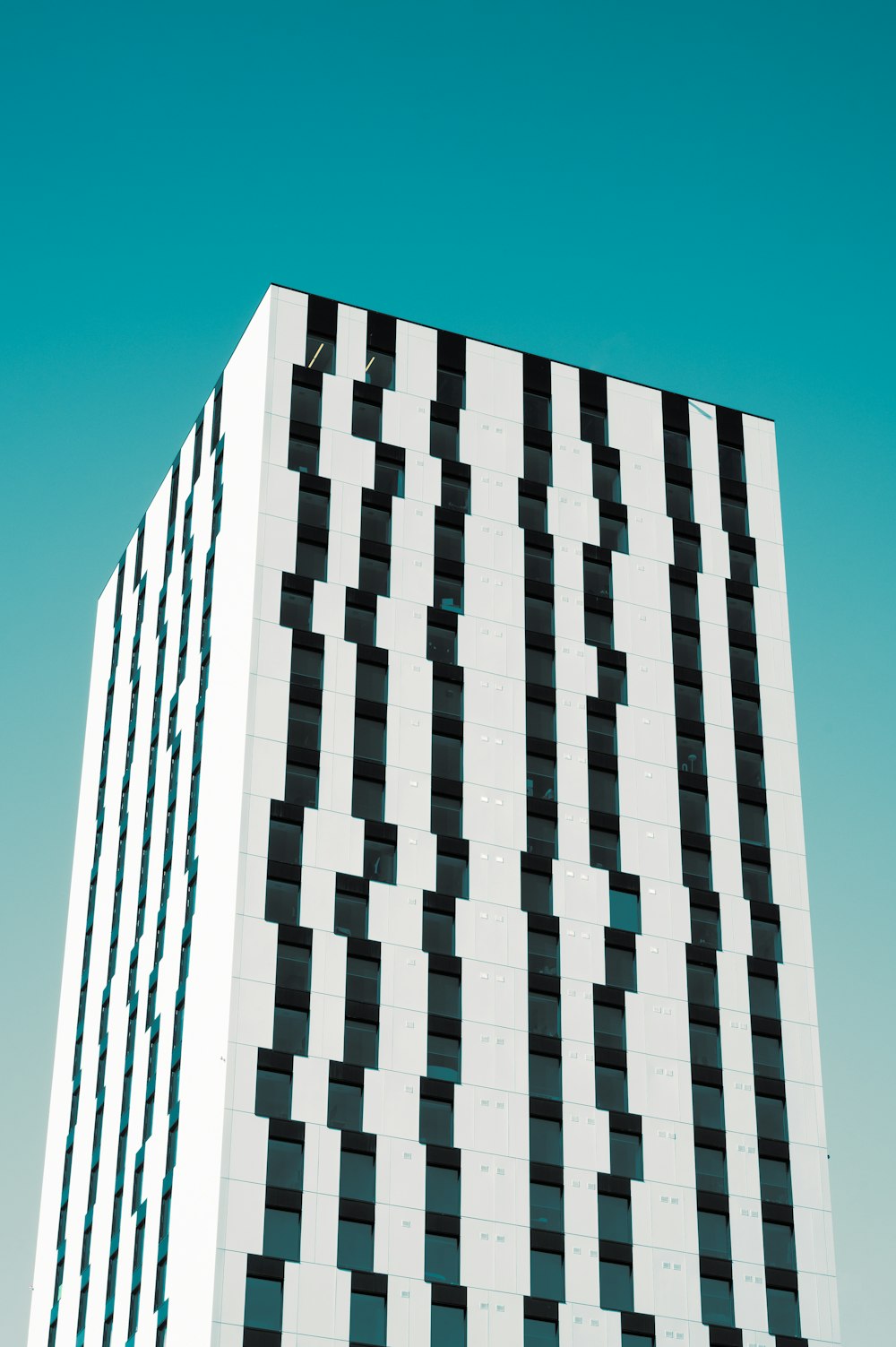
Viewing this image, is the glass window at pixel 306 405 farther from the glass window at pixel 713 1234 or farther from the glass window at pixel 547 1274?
the glass window at pixel 713 1234

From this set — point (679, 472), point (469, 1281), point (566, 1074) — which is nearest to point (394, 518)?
point (679, 472)

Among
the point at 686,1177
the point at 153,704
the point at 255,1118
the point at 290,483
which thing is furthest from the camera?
the point at 153,704

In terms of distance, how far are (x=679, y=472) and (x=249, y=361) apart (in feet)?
71.9

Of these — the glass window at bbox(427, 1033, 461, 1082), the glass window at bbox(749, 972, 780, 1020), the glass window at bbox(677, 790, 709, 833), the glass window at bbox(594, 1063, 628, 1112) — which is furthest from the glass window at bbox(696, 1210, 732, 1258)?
the glass window at bbox(677, 790, 709, 833)

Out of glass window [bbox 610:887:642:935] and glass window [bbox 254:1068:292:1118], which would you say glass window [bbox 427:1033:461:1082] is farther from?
glass window [bbox 610:887:642:935]

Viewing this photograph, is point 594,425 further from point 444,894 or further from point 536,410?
point 444,894

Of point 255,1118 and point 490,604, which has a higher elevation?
point 490,604

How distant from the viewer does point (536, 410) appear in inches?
4126

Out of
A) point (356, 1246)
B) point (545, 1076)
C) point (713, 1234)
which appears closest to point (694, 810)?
point (545, 1076)

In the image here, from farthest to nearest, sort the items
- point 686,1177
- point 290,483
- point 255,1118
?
point 290,483 → point 686,1177 → point 255,1118

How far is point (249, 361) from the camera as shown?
102312 millimetres

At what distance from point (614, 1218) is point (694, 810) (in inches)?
791

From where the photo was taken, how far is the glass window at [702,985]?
3661 inches

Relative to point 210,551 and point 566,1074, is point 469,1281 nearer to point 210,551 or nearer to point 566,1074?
point 566,1074
